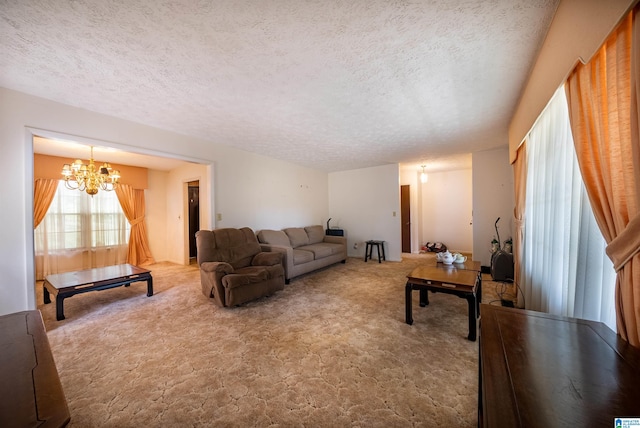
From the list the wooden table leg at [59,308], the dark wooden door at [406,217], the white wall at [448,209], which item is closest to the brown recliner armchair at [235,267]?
the wooden table leg at [59,308]

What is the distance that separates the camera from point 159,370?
1.84 m

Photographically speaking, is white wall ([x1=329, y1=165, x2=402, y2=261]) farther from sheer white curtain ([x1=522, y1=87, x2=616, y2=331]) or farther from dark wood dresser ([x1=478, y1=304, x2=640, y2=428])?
dark wood dresser ([x1=478, y1=304, x2=640, y2=428])

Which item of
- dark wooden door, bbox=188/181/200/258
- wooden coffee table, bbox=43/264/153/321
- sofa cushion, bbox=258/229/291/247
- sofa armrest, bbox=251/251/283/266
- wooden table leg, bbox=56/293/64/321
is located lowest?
wooden table leg, bbox=56/293/64/321

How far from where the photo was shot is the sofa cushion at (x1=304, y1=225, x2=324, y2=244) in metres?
5.47

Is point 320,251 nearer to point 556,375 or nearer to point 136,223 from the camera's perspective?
point 556,375

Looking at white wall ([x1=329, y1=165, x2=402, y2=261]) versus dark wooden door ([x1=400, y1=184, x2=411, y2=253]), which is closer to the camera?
white wall ([x1=329, y1=165, x2=402, y2=261])

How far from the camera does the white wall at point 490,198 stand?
14.8 ft

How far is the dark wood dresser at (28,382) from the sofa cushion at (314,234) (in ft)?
14.6

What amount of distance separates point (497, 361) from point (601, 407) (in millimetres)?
262

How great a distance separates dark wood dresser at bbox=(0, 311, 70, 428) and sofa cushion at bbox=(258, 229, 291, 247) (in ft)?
10.6

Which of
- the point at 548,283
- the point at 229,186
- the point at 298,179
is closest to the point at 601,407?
the point at 548,283

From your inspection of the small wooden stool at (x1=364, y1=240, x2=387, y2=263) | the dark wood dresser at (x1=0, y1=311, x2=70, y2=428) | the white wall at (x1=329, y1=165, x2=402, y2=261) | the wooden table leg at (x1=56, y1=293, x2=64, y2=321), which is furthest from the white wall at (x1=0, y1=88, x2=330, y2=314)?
the small wooden stool at (x1=364, y1=240, x2=387, y2=263)

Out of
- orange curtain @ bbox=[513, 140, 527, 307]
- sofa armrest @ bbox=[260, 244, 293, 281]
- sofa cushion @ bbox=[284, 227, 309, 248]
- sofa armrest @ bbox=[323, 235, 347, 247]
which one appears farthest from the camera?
sofa armrest @ bbox=[323, 235, 347, 247]

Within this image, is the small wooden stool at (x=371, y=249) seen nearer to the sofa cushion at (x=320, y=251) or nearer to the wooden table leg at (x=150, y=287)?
the sofa cushion at (x=320, y=251)
